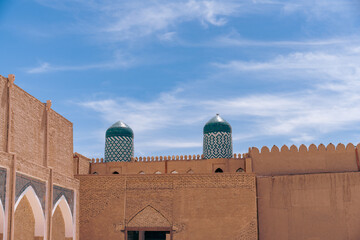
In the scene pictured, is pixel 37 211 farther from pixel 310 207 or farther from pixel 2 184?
pixel 310 207

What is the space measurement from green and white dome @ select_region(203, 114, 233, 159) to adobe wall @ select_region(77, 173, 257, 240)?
3516 mm

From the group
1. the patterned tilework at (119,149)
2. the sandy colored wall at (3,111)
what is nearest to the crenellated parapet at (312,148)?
the patterned tilework at (119,149)

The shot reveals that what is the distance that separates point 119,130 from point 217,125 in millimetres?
4178

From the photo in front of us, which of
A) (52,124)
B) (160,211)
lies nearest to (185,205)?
(160,211)

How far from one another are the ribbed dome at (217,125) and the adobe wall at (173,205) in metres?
4.32

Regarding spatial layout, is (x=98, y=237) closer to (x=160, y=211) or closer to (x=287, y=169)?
(x=160, y=211)

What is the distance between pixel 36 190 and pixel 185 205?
5.28 meters

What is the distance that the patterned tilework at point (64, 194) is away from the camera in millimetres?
15686

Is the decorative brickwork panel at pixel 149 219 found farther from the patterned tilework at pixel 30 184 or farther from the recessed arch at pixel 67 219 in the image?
the patterned tilework at pixel 30 184

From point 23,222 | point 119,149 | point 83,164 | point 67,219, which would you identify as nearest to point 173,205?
point 67,219

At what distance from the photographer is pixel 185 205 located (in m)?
17.6

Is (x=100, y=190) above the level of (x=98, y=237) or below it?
above

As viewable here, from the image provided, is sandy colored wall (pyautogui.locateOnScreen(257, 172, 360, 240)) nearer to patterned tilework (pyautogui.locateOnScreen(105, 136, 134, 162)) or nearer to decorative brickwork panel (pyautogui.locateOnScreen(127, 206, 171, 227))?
decorative brickwork panel (pyautogui.locateOnScreen(127, 206, 171, 227))

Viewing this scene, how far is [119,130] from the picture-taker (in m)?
22.5
